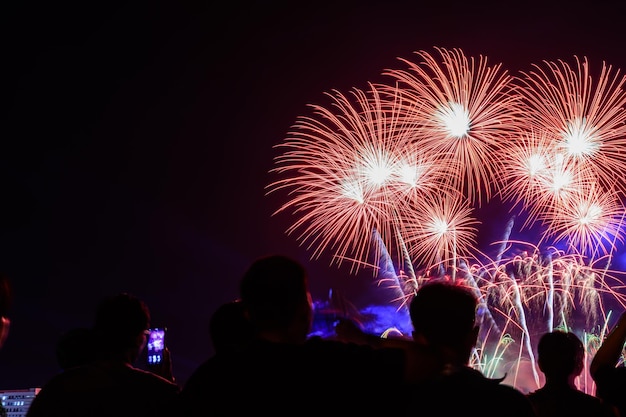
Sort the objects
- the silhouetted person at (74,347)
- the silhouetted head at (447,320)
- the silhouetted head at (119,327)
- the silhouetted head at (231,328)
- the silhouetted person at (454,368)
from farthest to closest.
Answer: the silhouetted person at (74,347), the silhouetted head at (231,328), the silhouetted head at (119,327), the silhouetted head at (447,320), the silhouetted person at (454,368)

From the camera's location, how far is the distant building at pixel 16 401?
16.5 m

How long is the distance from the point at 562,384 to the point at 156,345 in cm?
389

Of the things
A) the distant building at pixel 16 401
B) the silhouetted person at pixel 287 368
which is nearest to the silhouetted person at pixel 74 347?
the silhouetted person at pixel 287 368

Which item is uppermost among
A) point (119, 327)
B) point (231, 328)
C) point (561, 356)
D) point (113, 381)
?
point (561, 356)

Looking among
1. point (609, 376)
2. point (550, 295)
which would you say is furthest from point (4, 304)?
point (550, 295)

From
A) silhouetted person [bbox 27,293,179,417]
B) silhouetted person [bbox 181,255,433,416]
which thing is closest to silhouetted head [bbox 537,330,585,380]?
silhouetted person [bbox 181,255,433,416]

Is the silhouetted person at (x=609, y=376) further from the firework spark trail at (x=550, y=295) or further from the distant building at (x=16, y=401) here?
the firework spark trail at (x=550, y=295)

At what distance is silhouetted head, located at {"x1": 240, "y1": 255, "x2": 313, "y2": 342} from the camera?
3.77 meters

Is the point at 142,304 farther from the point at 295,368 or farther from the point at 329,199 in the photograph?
the point at 329,199

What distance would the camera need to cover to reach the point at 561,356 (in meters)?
5.31

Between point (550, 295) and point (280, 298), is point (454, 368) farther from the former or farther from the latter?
point (550, 295)

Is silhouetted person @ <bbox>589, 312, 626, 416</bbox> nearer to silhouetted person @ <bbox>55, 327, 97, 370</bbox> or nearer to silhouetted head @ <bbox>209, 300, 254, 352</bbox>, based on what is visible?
silhouetted head @ <bbox>209, 300, 254, 352</bbox>

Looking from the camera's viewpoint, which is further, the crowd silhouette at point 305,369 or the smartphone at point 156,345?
the smartphone at point 156,345

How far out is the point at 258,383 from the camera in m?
3.60
